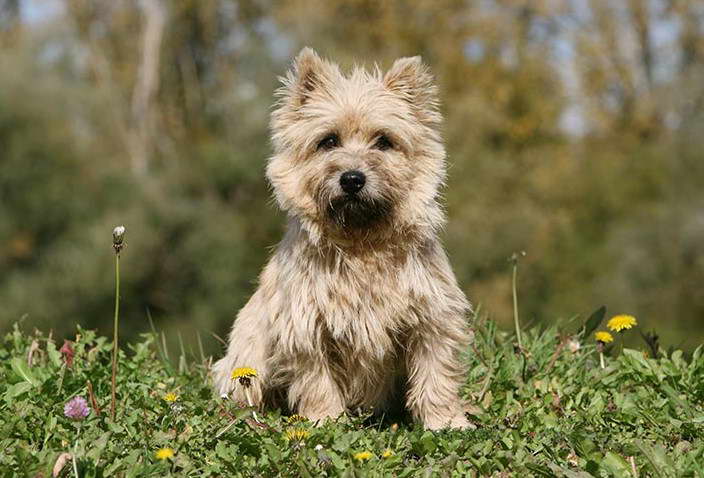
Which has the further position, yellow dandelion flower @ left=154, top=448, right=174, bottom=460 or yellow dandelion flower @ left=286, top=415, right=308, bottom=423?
yellow dandelion flower @ left=286, top=415, right=308, bottom=423

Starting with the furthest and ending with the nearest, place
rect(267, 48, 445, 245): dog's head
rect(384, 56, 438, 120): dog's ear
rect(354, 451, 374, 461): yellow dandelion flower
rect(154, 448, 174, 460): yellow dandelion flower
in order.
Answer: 1. rect(384, 56, 438, 120): dog's ear
2. rect(267, 48, 445, 245): dog's head
3. rect(354, 451, 374, 461): yellow dandelion flower
4. rect(154, 448, 174, 460): yellow dandelion flower

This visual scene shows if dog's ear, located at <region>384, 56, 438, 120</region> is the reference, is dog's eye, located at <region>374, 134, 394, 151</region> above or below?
Answer: below

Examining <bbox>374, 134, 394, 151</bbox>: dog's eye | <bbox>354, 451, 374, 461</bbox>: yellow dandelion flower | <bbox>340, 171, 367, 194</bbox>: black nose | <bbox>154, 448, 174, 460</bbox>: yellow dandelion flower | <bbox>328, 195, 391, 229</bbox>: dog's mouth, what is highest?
<bbox>374, 134, 394, 151</bbox>: dog's eye

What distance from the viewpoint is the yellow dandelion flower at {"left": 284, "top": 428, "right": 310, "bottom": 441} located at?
4.27 m

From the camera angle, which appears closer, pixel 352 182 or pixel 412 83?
pixel 352 182

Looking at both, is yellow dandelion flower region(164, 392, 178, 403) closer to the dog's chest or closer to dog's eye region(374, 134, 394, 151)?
the dog's chest

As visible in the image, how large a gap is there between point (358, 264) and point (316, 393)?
2.36 ft

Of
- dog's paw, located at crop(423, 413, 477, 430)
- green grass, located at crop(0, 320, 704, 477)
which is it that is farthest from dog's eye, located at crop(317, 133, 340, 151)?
dog's paw, located at crop(423, 413, 477, 430)

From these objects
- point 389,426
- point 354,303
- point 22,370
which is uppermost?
point 354,303

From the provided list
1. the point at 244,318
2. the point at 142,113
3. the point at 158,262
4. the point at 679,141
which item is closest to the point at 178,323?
the point at 158,262

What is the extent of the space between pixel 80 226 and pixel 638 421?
2600cm

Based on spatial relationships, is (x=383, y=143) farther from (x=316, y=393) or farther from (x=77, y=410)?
(x=77, y=410)

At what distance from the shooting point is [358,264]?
→ 4.98 m

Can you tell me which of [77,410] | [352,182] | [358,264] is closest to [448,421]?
[358,264]
